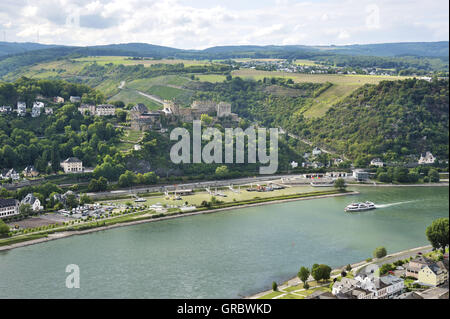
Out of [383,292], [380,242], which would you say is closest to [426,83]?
[380,242]

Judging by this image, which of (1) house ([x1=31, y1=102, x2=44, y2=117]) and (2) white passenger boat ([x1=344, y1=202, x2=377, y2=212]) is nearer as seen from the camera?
(2) white passenger boat ([x1=344, y1=202, x2=377, y2=212])

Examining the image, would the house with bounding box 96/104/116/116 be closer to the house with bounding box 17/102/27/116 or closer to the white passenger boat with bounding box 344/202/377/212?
the house with bounding box 17/102/27/116

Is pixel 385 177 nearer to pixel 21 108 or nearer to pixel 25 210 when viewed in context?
pixel 25 210

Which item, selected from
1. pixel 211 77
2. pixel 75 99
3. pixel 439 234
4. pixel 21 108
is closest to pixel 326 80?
pixel 211 77

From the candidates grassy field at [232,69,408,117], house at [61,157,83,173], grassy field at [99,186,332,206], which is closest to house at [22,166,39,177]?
house at [61,157,83,173]

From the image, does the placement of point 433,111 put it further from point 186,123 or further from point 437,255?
point 437,255
